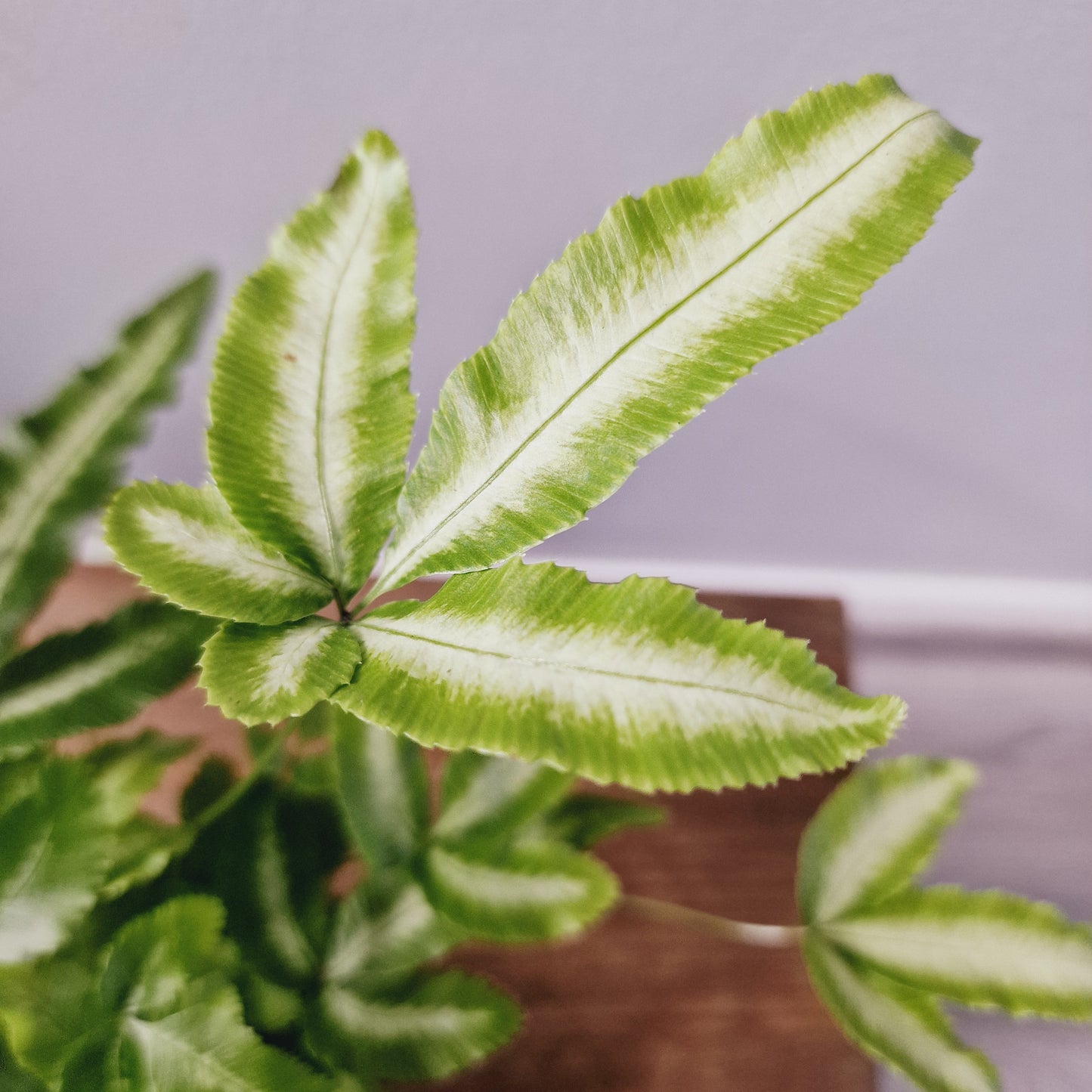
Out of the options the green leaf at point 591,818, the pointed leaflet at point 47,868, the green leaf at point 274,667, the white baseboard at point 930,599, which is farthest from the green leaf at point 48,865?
the white baseboard at point 930,599

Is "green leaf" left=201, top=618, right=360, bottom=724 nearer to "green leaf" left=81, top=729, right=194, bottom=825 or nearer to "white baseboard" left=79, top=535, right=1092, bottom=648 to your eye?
"green leaf" left=81, top=729, right=194, bottom=825

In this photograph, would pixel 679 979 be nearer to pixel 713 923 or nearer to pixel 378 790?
pixel 713 923

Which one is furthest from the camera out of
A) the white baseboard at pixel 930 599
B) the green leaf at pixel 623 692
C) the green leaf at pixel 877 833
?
the white baseboard at pixel 930 599

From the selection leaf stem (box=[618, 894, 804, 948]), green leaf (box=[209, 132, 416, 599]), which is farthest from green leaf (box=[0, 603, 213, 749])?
leaf stem (box=[618, 894, 804, 948])

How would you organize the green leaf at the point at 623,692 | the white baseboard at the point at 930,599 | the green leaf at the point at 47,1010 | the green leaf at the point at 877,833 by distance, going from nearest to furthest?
the green leaf at the point at 623,692
the green leaf at the point at 47,1010
the green leaf at the point at 877,833
the white baseboard at the point at 930,599

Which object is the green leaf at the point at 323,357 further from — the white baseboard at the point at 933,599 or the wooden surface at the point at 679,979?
the white baseboard at the point at 933,599

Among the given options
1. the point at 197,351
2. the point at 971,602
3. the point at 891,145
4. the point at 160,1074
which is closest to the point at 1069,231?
the point at 971,602
